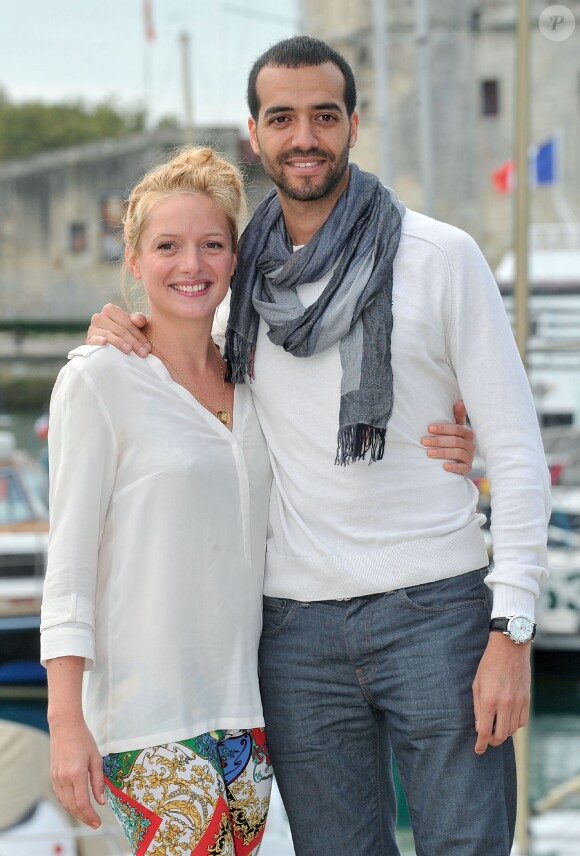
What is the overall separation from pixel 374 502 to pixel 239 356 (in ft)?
1.10

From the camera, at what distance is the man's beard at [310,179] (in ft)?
6.24

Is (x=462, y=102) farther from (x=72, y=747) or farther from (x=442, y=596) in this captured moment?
(x=72, y=747)

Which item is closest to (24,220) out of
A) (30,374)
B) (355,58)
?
(30,374)

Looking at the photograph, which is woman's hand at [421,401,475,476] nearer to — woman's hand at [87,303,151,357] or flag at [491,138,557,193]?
woman's hand at [87,303,151,357]

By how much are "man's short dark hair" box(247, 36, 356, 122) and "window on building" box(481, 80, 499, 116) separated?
61.4 feet

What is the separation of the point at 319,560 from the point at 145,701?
0.35 m

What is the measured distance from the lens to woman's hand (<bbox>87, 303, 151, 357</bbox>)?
186 centimetres

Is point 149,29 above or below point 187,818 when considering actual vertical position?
above

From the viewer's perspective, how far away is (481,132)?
801 inches

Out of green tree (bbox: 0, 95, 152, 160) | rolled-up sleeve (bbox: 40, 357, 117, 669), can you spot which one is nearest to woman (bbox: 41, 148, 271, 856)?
rolled-up sleeve (bbox: 40, 357, 117, 669)

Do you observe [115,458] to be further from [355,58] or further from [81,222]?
[81,222]

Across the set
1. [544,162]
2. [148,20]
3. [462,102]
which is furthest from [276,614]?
[462,102]

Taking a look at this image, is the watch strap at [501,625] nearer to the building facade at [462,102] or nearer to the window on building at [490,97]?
the building facade at [462,102]

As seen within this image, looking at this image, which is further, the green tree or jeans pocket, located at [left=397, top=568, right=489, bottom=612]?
the green tree
